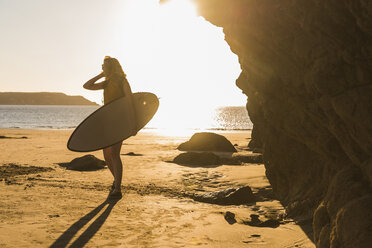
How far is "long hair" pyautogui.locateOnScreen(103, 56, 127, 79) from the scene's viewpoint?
20.3ft

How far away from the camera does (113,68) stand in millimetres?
6176

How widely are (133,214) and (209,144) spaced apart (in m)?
10.9

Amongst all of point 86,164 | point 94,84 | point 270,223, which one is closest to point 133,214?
point 270,223

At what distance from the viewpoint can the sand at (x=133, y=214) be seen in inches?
163

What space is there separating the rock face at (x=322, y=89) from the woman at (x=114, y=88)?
Result: 1.86 metres

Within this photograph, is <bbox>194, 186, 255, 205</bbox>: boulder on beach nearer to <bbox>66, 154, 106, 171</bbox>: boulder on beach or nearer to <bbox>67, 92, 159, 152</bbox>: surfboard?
<bbox>67, 92, 159, 152</bbox>: surfboard

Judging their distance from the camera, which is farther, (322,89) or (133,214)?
(133,214)

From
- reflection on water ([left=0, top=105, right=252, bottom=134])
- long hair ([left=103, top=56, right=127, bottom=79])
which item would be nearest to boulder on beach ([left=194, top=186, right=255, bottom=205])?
long hair ([left=103, top=56, right=127, bottom=79])

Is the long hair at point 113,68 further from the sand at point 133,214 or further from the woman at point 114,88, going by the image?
the sand at point 133,214

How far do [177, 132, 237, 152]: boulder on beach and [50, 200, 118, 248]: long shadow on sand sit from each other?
10.5 m

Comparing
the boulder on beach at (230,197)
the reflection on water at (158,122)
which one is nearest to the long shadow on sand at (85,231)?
the boulder on beach at (230,197)

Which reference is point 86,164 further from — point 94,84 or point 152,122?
point 152,122

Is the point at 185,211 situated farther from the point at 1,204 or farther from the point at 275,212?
the point at 1,204

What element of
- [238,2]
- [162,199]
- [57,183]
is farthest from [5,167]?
[238,2]
